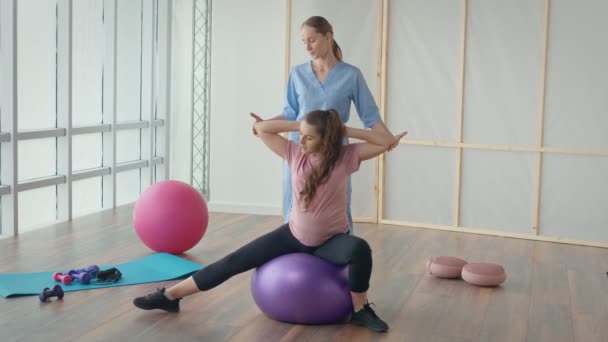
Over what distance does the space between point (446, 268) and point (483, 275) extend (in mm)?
231

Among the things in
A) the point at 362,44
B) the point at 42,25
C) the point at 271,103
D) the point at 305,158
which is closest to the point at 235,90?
the point at 271,103

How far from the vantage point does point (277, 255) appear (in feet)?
11.8

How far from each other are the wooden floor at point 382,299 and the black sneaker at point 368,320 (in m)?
0.04

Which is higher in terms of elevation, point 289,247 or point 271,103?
point 271,103

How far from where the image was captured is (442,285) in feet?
14.6

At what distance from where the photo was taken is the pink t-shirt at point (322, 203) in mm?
3527

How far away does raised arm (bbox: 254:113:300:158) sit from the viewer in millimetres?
3662

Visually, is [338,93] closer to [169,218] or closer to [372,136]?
[372,136]

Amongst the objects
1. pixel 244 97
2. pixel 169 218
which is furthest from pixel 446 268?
pixel 244 97

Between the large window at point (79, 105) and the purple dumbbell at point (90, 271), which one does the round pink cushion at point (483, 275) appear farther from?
the large window at point (79, 105)

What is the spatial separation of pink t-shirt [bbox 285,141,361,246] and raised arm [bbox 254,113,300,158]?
0.10m

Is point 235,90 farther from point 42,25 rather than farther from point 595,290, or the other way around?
point 595,290

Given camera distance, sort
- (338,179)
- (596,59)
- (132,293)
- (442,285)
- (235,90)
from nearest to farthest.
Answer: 1. (338,179)
2. (132,293)
3. (442,285)
4. (596,59)
5. (235,90)

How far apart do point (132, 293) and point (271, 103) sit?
112 inches
